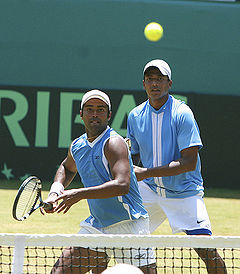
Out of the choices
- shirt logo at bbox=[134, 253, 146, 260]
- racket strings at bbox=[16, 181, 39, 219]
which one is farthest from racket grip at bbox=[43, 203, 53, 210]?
shirt logo at bbox=[134, 253, 146, 260]

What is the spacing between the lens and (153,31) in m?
12.6

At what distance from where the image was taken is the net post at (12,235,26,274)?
3.90 meters

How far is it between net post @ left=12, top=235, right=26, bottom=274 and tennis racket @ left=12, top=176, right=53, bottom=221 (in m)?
0.23

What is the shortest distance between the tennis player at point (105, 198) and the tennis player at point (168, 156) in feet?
2.32

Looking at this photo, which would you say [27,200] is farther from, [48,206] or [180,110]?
[180,110]

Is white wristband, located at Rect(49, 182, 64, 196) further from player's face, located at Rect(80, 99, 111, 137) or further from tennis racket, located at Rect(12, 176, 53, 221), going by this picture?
player's face, located at Rect(80, 99, 111, 137)

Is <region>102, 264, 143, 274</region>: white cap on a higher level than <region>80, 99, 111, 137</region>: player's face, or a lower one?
lower

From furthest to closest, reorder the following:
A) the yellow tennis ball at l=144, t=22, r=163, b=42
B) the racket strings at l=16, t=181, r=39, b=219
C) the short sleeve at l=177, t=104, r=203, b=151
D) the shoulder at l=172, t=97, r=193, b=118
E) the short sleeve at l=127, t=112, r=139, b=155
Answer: the yellow tennis ball at l=144, t=22, r=163, b=42 → the short sleeve at l=127, t=112, r=139, b=155 → the shoulder at l=172, t=97, r=193, b=118 → the short sleeve at l=177, t=104, r=203, b=151 → the racket strings at l=16, t=181, r=39, b=219

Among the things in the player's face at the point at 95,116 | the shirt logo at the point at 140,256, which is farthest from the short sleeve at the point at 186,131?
the shirt logo at the point at 140,256

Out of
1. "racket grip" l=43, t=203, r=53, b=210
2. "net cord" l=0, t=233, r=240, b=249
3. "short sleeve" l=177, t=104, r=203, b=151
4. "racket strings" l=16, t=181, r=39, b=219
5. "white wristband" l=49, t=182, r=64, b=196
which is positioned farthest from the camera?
"short sleeve" l=177, t=104, r=203, b=151

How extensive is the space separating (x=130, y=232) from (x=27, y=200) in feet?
2.35

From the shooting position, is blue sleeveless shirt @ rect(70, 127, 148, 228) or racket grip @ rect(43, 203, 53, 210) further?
blue sleeveless shirt @ rect(70, 127, 148, 228)

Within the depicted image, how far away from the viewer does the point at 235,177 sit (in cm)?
1264

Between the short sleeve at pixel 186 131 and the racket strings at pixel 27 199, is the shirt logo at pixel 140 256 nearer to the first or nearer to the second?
the racket strings at pixel 27 199
